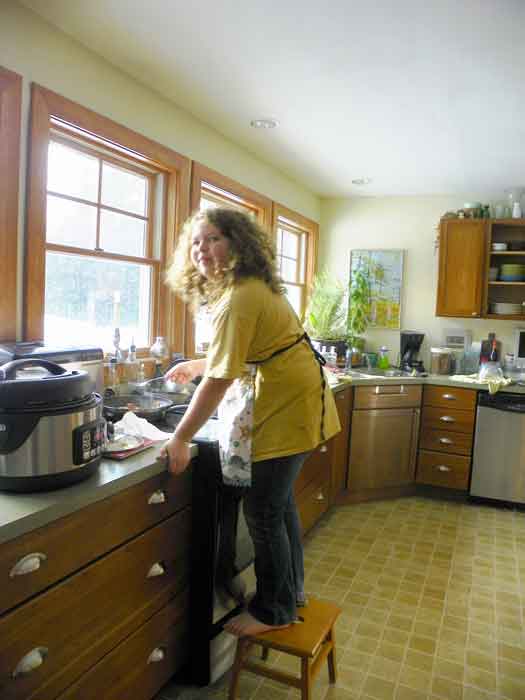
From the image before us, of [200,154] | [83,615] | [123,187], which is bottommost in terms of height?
[83,615]

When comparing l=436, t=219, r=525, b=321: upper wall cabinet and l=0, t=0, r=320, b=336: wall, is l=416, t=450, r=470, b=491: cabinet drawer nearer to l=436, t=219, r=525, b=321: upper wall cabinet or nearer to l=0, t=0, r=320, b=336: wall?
l=436, t=219, r=525, b=321: upper wall cabinet

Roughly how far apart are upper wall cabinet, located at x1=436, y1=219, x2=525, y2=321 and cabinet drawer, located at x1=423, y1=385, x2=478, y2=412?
692 millimetres

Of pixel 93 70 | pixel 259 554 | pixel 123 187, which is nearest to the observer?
pixel 259 554

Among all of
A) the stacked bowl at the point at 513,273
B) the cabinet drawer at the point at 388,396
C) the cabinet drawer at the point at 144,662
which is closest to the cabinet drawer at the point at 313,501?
the cabinet drawer at the point at 388,396

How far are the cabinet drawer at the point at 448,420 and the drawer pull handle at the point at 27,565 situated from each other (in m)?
3.13

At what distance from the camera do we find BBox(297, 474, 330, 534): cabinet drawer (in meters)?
2.85

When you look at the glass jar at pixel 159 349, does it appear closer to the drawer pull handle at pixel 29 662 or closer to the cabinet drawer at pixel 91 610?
the cabinet drawer at pixel 91 610

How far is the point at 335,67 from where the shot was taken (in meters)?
2.25

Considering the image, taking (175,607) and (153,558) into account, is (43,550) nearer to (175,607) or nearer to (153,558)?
(153,558)

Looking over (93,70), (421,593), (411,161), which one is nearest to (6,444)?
(93,70)

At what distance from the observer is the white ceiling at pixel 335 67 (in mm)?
1856

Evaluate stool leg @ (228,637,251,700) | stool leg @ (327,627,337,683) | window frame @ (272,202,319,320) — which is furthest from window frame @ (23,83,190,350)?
window frame @ (272,202,319,320)

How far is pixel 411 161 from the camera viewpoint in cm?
351

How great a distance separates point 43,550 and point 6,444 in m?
0.25
